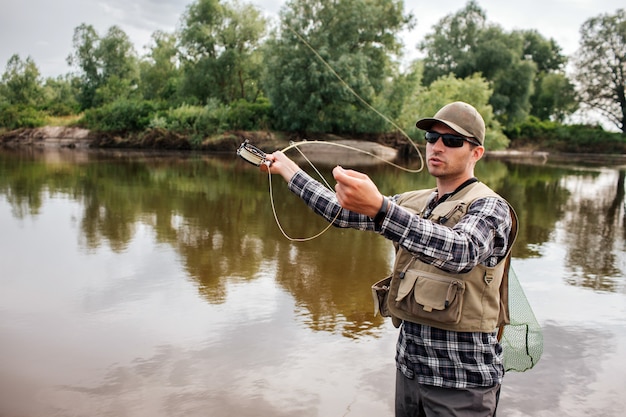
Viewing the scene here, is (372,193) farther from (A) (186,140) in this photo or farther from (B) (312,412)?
(A) (186,140)

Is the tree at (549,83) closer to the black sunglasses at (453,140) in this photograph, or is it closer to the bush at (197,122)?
the bush at (197,122)

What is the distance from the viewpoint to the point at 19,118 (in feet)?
168

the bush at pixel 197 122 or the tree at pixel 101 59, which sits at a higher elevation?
the tree at pixel 101 59

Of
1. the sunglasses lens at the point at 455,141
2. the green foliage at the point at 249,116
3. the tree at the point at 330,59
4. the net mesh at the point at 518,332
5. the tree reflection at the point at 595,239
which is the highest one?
the tree at the point at 330,59

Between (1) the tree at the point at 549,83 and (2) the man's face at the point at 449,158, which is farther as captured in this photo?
(1) the tree at the point at 549,83

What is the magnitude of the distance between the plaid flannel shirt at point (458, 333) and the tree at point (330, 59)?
3781 centimetres

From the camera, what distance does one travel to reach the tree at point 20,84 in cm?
6341

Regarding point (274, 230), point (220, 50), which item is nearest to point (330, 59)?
point (220, 50)

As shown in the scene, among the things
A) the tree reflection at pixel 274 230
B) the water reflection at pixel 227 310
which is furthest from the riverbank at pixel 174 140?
the water reflection at pixel 227 310

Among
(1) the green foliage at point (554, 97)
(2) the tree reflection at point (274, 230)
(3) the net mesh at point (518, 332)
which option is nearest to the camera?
(3) the net mesh at point (518, 332)

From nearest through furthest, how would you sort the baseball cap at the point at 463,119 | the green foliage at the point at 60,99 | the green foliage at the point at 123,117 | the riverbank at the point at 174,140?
1. the baseball cap at the point at 463,119
2. the riverbank at the point at 174,140
3. the green foliage at the point at 123,117
4. the green foliage at the point at 60,99

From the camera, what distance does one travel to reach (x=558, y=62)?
80438 mm

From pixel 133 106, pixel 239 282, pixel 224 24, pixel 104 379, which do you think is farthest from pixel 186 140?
pixel 104 379

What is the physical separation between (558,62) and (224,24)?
5223cm
